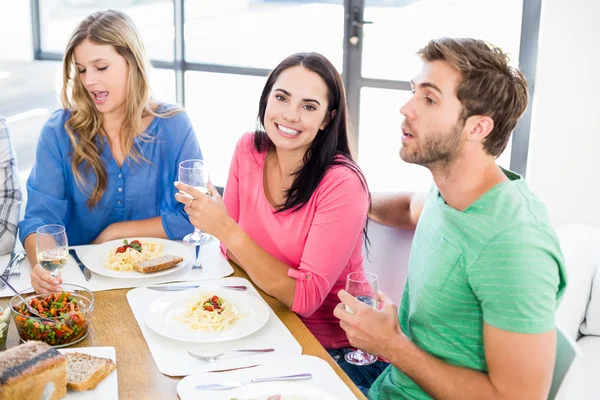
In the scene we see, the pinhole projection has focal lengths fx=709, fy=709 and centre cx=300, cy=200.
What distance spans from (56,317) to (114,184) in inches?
37.0

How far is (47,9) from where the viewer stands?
498 cm

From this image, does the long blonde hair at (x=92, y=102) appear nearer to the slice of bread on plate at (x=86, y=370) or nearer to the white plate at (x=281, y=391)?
the slice of bread on plate at (x=86, y=370)

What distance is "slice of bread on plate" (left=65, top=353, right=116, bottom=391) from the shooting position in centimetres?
139

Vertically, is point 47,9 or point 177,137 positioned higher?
point 47,9

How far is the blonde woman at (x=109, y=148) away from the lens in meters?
2.37

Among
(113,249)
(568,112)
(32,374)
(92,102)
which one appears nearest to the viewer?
(32,374)

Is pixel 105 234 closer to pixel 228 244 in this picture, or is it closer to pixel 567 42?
pixel 228 244

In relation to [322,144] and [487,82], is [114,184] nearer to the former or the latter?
[322,144]

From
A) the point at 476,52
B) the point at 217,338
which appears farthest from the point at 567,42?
the point at 217,338

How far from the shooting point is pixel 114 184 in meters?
2.45

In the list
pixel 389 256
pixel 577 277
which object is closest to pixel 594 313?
pixel 577 277

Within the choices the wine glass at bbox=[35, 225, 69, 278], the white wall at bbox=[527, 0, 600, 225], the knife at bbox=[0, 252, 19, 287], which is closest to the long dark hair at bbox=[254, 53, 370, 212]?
the wine glass at bbox=[35, 225, 69, 278]

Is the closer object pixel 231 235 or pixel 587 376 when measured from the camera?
pixel 231 235

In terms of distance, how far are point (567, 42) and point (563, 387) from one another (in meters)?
2.14
